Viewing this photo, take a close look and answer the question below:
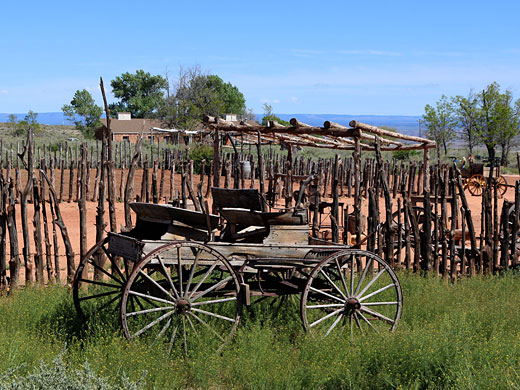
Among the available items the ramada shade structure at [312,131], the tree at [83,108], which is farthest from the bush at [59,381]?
the tree at [83,108]

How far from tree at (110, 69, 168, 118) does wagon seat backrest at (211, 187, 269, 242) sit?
72201mm

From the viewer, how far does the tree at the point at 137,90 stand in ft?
251

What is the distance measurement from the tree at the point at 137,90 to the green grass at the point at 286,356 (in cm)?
7271

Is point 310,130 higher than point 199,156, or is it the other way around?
point 310,130

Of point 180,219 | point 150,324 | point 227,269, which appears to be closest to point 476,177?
point 180,219

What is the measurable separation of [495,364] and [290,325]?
1803 millimetres

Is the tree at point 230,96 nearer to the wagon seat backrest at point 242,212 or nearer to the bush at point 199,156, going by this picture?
the bush at point 199,156

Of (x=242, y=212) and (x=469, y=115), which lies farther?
(x=469, y=115)

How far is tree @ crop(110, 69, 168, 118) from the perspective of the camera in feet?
251

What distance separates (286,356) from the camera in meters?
4.77

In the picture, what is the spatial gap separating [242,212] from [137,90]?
7583 centimetres

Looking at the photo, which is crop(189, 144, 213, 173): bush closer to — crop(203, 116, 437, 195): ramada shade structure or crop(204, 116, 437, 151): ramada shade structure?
crop(204, 116, 437, 151): ramada shade structure

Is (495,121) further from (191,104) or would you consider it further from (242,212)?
(242,212)

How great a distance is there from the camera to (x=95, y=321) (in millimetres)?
5523
